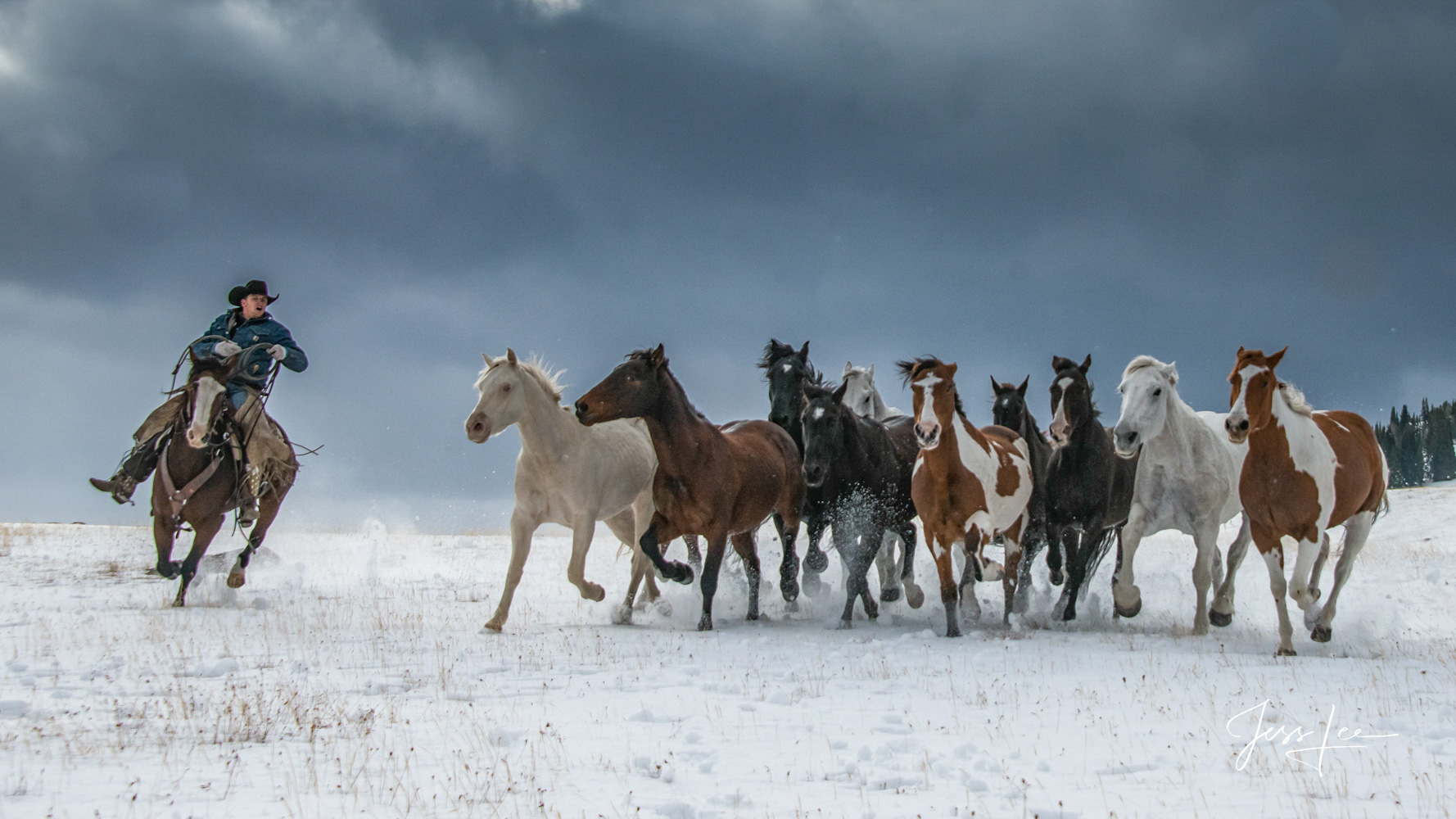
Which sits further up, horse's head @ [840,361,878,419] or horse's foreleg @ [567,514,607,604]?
horse's head @ [840,361,878,419]

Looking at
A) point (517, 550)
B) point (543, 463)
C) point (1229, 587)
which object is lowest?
point (1229, 587)

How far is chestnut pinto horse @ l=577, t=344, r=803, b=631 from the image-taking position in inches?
359

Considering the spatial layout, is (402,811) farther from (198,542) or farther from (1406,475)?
(1406,475)

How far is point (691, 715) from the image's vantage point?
550 cm

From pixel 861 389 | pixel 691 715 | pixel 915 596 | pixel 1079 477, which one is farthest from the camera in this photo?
pixel 861 389

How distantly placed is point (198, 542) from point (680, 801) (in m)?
8.54

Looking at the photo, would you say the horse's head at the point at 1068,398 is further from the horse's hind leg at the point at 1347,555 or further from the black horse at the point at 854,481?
the horse's hind leg at the point at 1347,555

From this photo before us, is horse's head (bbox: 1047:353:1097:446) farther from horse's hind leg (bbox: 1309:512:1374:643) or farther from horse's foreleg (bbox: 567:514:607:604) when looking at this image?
horse's foreleg (bbox: 567:514:607:604)

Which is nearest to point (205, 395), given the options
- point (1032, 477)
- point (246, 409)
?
point (246, 409)

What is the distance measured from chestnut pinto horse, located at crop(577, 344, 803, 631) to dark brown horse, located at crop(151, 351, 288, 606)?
464 centimetres

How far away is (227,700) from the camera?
566 cm

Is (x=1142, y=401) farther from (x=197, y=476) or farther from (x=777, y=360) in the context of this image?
(x=197, y=476)

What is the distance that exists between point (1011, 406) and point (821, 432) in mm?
3309
